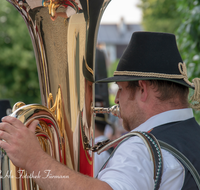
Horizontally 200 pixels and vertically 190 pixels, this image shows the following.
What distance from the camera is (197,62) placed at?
111 inches

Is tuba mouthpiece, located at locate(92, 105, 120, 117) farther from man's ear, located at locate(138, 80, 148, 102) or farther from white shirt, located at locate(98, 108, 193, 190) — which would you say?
white shirt, located at locate(98, 108, 193, 190)

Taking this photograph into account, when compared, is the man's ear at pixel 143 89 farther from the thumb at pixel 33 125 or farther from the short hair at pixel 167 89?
the thumb at pixel 33 125

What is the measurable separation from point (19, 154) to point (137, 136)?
1.60 ft

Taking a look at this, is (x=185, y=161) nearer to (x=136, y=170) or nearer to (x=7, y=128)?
(x=136, y=170)

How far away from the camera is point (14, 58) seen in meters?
12.9

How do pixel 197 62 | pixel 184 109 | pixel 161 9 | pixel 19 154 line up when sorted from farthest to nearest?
pixel 161 9 → pixel 197 62 → pixel 184 109 → pixel 19 154

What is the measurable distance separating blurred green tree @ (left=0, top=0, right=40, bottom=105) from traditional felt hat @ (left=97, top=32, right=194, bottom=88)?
12.1 m

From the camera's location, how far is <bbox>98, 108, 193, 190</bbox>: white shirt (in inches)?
38.5

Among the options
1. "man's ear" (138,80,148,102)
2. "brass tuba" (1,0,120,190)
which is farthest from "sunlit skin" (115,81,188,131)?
"brass tuba" (1,0,120,190)

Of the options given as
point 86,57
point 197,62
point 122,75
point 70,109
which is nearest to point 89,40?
point 86,57

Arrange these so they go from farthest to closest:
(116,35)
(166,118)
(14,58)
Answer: (116,35) → (14,58) → (166,118)

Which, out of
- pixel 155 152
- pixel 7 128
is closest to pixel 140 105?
pixel 155 152

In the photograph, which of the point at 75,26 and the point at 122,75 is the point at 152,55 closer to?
the point at 122,75

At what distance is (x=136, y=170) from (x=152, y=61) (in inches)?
23.2
